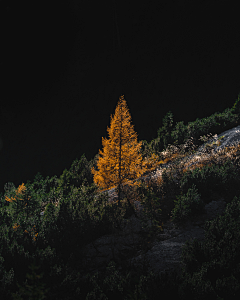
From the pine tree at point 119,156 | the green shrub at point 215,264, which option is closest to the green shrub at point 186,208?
the green shrub at point 215,264

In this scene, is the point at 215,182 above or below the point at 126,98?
below

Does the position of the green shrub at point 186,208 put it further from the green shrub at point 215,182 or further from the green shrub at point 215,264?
the green shrub at point 215,264

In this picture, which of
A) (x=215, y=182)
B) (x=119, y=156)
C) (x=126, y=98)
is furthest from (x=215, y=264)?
(x=126, y=98)

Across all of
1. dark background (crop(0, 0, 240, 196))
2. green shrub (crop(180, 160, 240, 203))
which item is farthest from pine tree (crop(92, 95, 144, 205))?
dark background (crop(0, 0, 240, 196))

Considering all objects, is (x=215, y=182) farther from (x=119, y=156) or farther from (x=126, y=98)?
(x=126, y=98)

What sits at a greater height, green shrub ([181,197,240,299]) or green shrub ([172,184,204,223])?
green shrub ([172,184,204,223])

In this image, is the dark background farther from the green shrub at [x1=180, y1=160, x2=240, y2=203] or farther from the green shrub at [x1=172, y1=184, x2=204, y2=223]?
the green shrub at [x1=172, y1=184, x2=204, y2=223]

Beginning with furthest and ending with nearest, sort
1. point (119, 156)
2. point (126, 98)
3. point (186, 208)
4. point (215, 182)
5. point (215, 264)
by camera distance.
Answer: point (126, 98) < point (119, 156) < point (215, 182) < point (186, 208) < point (215, 264)

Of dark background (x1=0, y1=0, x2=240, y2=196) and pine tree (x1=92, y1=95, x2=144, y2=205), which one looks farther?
dark background (x1=0, y1=0, x2=240, y2=196)

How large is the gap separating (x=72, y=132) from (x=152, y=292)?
81643mm

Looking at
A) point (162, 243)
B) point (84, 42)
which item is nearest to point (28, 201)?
point (162, 243)

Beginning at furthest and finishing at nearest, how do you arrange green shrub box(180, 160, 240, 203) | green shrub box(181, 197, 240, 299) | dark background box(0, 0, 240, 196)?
dark background box(0, 0, 240, 196), green shrub box(180, 160, 240, 203), green shrub box(181, 197, 240, 299)

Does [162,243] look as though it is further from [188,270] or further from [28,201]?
[28,201]

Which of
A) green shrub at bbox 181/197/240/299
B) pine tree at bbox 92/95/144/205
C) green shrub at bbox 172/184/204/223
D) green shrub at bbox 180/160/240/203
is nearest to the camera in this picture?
green shrub at bbox 181/197/240/299
